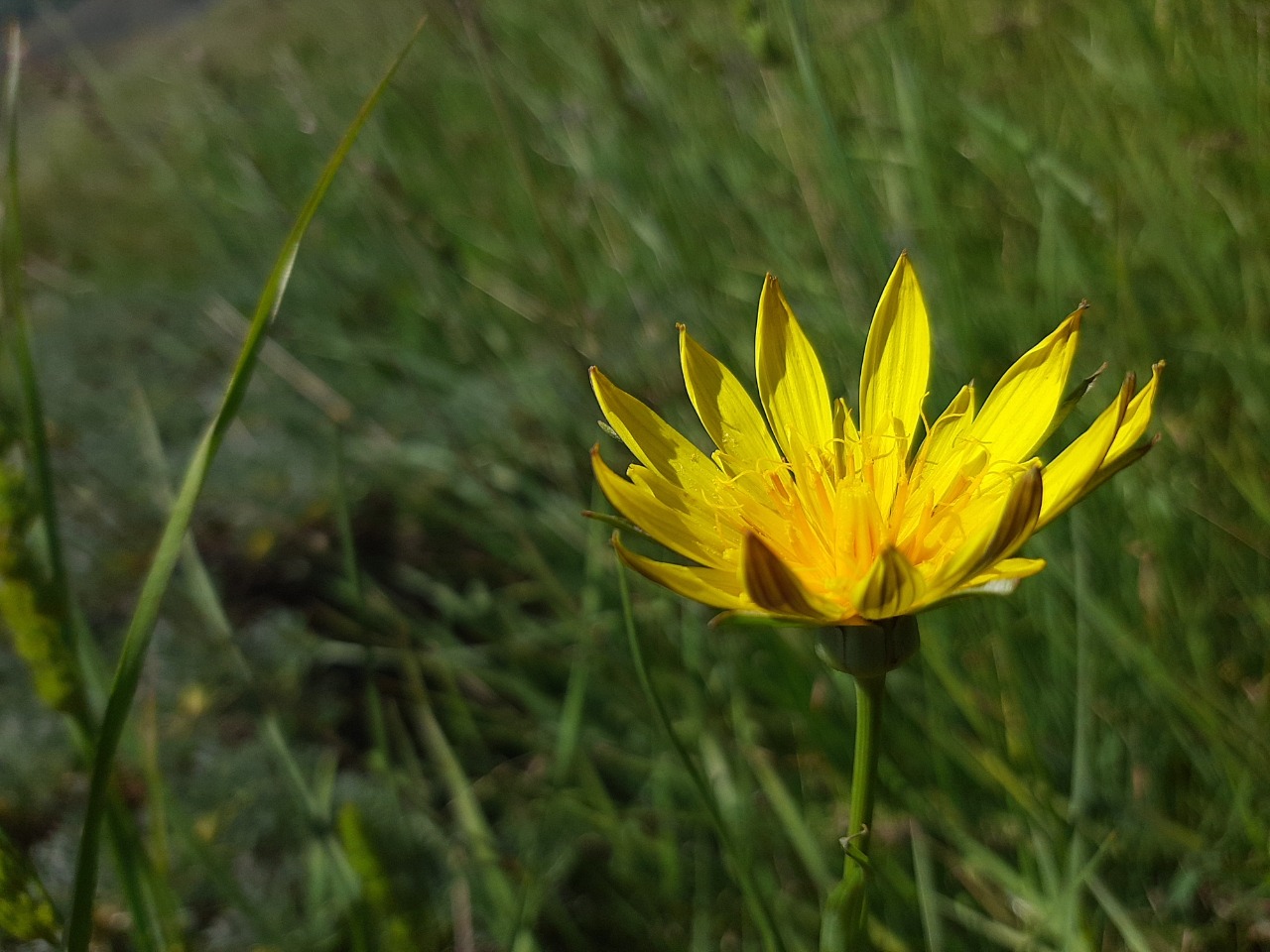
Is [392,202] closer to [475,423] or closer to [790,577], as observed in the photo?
[475,423]

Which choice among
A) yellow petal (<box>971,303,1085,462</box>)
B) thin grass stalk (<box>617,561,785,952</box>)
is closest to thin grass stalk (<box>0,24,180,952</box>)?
thin grass stalk (<box>617,561,785,952</box>)

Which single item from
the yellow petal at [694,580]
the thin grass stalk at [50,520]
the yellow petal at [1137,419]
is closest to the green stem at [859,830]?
the yellow petal at [694,580]

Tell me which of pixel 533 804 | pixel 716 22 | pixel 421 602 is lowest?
pixel 533 804

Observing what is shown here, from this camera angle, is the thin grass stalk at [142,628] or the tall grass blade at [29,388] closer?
the thin grass stalk at [142,628]

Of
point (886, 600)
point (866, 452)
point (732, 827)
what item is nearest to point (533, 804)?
point (732, 827)

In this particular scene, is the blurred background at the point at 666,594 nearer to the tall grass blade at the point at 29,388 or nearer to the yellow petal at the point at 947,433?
the tall grass blade at the point at 29,388

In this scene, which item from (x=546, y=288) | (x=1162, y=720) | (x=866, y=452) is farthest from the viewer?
(x=546, y=288)

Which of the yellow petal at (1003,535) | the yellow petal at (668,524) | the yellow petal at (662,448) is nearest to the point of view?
the yellow petal at (1003,535)

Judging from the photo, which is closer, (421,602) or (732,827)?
(732,827)
